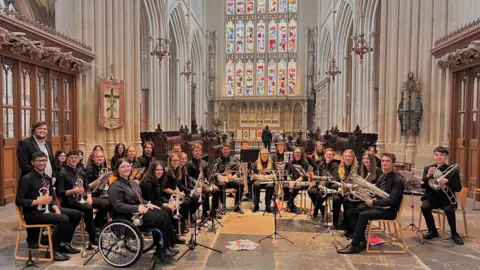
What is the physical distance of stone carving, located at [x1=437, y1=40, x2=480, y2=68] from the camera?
6.66 meters

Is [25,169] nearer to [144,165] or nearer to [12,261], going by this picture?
[12,261]

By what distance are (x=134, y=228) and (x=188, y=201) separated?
1467 mm

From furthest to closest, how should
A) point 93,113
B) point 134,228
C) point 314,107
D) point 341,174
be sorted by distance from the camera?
→ point 314,107, point 93,113, point 341,174, point 134,228

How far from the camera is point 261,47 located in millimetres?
30328

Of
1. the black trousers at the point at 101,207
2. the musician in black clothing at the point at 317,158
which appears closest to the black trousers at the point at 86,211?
the black trousers at the point at 101,207

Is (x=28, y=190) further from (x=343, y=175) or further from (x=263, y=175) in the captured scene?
(x=343, y=175)

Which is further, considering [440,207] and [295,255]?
[440,207]

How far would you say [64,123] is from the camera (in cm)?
896

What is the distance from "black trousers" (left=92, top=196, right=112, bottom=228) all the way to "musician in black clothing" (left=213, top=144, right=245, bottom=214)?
5.96 feet

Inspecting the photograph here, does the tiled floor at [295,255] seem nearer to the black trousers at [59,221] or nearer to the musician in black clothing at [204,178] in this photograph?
the black trousers at [59,221]

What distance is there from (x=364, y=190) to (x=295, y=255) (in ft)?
3.84

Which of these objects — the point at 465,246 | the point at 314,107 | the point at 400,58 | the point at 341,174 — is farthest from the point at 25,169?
the point at 314,107

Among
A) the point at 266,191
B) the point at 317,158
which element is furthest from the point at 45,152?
the point at 317,158

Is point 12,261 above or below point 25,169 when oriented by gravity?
below
